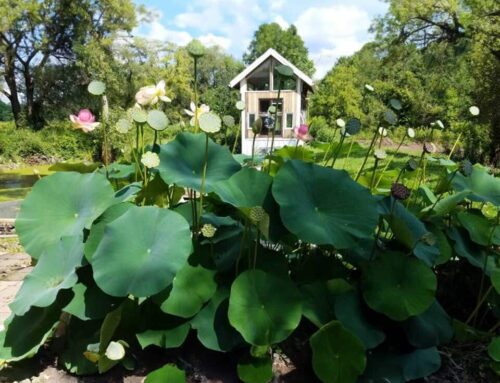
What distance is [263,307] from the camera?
45.4 inches

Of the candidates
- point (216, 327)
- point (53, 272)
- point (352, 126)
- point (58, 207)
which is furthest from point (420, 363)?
point (58, 207)

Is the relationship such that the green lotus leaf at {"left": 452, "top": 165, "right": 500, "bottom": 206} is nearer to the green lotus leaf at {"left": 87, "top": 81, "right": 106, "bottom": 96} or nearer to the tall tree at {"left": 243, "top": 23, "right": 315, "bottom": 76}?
the green lotus leaf at {"left": 87, "top": 81, "right": 106, "bottom": 96}

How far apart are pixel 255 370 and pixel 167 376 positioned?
222 millimetres

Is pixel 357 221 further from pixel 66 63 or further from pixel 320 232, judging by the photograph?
pixel 66 63

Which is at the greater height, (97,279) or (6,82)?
(6,82)

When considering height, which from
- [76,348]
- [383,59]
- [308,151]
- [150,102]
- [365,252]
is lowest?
[76,348]

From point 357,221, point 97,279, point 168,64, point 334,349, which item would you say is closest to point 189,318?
point 97,279

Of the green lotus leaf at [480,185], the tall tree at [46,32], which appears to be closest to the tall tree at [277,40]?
the tall tree at [46,32]

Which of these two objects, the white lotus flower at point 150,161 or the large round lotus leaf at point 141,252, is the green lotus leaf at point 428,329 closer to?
the large round lotus leaf at point 141,252

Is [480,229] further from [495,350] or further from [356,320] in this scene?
[356,320]

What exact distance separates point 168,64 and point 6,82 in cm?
717

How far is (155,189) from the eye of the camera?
1443 mm

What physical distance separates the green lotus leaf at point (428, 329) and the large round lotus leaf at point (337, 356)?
19 cm

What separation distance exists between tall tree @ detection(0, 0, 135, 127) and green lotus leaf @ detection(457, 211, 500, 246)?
55.1 ft
